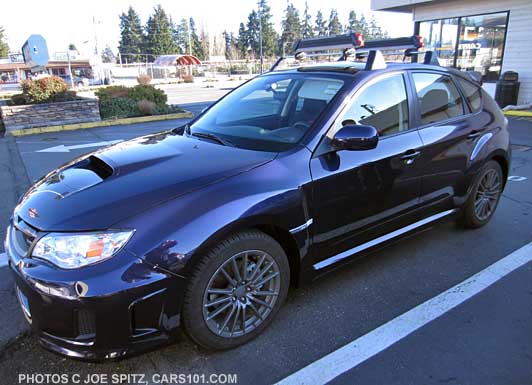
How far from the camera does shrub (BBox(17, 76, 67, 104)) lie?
11227 millimetres

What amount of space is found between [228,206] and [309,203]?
600mm

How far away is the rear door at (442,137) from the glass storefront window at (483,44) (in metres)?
12.1

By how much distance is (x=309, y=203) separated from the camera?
2646mm

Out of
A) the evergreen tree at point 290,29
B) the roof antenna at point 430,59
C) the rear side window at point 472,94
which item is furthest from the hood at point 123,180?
the evergreen tree at point 290,29

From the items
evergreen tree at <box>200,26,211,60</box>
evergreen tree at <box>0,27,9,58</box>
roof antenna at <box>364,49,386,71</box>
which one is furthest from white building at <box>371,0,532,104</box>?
evergreen tree at <box>0,27,9,58</box>

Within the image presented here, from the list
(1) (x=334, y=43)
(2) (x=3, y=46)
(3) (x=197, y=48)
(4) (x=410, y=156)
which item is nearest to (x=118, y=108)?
(1) (x=334, y=43)

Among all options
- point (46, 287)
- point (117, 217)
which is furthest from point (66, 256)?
point (117, 217)

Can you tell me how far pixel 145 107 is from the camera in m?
12.8

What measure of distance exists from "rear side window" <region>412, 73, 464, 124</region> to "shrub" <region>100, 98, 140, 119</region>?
1058cm

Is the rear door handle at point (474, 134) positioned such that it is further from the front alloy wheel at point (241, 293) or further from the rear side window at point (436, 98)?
the front alloy wheel at point (241, 293)

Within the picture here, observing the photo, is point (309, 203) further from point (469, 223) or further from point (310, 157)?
point (469, 223)

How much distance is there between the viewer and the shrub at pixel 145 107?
12.8 m

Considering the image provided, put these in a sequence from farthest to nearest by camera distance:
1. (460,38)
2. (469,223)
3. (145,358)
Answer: (460,38)
(469,223)
(145,358)

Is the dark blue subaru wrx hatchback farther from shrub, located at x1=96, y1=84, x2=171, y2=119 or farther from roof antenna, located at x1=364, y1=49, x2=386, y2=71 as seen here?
shrub, located at x1=96, y1=84, x2=171, y2=119
